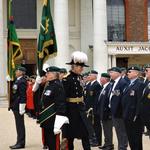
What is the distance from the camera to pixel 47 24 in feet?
34.6

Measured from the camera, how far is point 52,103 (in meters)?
8.23

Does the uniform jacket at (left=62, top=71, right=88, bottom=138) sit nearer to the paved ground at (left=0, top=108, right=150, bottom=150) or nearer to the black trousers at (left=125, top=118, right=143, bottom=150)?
the black trousers at (left=125, top=118, right=143, bottom=150)

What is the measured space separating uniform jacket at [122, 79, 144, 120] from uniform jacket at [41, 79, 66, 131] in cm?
150

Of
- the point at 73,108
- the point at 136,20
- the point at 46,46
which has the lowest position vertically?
the point at 73,108

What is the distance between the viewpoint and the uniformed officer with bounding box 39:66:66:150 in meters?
8.06

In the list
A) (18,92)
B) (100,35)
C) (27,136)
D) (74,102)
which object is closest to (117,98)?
(74,102)

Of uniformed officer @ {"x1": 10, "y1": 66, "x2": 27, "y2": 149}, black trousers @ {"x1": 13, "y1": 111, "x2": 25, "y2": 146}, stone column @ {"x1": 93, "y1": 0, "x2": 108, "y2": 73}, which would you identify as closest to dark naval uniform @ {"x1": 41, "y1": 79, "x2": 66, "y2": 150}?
uniformed officer @ {"x1": 10, "y1": 66, "x2": 27, "y2": 149}

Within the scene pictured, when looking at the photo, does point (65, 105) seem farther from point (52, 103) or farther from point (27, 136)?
point (27, 136)

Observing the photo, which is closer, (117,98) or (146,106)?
(146,106)

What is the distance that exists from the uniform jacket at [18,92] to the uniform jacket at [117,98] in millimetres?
2451

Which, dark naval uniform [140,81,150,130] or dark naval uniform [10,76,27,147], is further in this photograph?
dark naval uniform [10,76,27,147]

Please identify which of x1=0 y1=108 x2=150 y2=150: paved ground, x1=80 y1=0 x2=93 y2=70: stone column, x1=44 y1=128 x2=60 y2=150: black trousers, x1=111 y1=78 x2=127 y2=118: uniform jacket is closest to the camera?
x1=44 y1=128 x2=60 y2=150: black trousers

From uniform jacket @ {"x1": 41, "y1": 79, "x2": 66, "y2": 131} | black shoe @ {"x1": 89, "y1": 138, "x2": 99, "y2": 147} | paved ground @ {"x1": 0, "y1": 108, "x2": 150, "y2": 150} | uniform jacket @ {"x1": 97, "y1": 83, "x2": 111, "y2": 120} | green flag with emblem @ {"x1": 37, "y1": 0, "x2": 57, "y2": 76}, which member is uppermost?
green flag with emblem @ {"x1": 37, "y1": 0, "x2": 57, "y2": 76}

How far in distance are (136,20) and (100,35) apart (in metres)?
4.79
